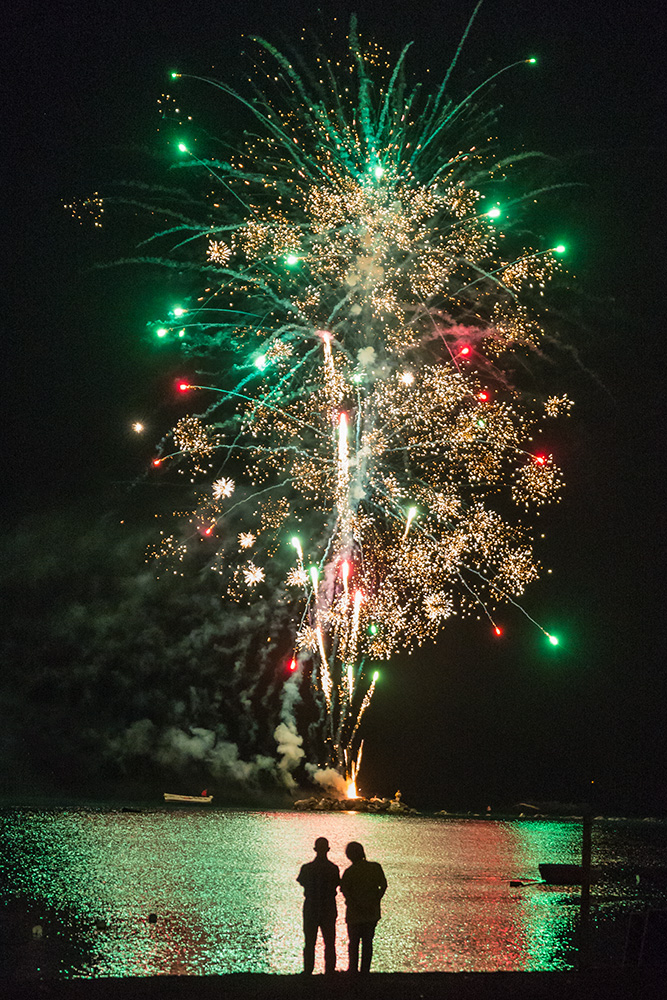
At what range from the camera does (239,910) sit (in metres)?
14.0

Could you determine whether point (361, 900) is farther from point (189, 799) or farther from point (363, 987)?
point (189, 799)

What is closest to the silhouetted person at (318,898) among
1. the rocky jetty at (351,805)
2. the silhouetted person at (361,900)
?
the silhouetted person at (361,900)

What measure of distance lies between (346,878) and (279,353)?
13488 mm

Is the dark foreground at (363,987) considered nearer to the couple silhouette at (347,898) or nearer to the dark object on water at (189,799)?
the couple silhouette at (347,898)

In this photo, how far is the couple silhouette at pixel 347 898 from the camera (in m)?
8.44

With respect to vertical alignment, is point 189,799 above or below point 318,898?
below

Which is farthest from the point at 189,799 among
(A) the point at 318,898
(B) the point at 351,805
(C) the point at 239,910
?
(A) the point at 318,898

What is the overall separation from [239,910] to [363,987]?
6.34m

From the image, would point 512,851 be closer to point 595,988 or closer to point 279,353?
point 279,353

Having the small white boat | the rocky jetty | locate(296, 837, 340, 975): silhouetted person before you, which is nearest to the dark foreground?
locate(296, 837, 340, 975): silhouetted person

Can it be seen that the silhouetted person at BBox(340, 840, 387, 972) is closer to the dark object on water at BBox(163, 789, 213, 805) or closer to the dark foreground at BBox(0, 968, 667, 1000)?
the dark foreground at BBox(0, 968, 667, 1000)

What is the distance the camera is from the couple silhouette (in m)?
8.44

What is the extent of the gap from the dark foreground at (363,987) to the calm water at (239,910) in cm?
115

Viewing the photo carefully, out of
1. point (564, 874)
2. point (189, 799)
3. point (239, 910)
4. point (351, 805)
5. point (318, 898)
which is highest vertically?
point (318, 898)
